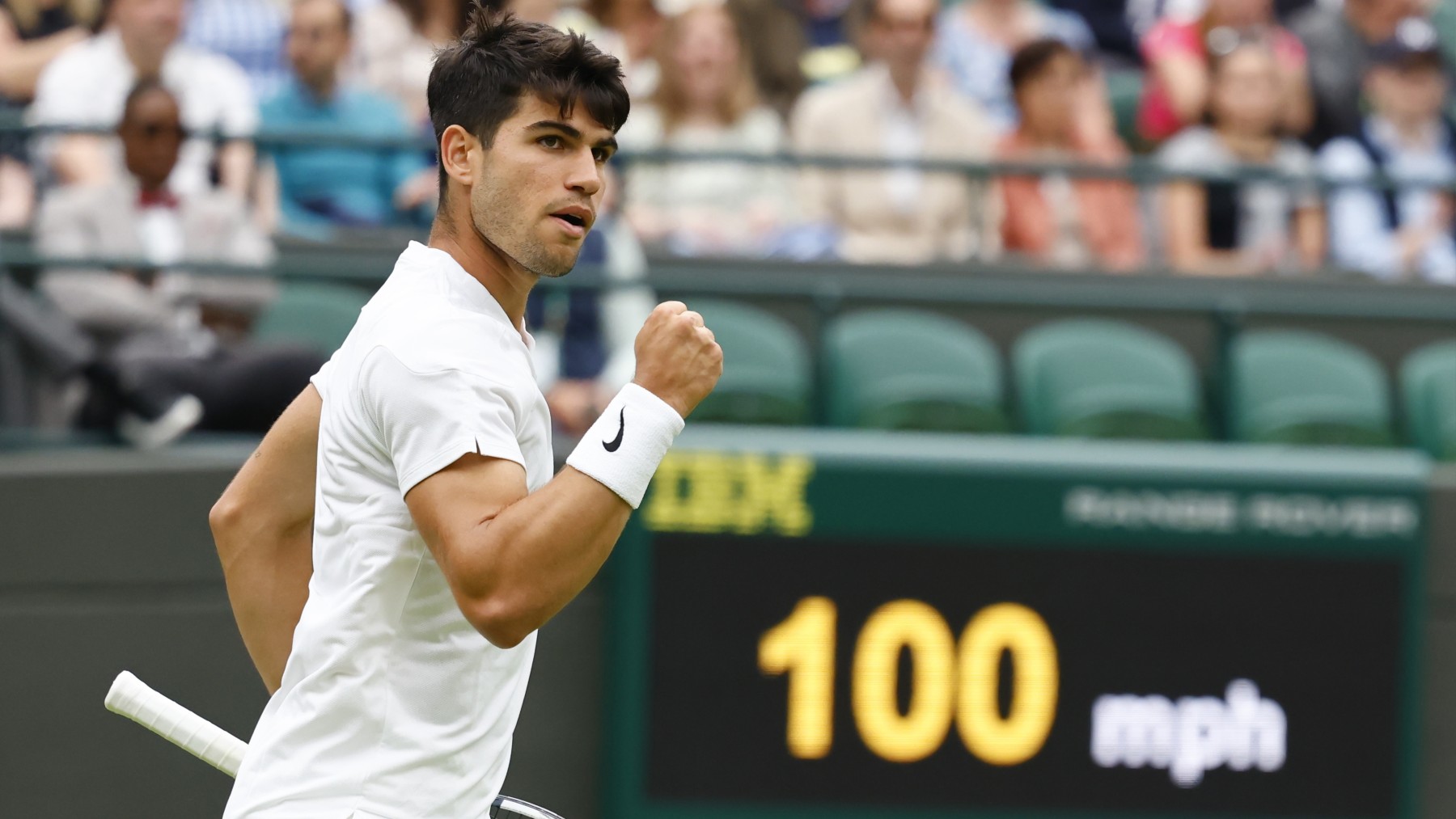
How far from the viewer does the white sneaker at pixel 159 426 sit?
5.51m

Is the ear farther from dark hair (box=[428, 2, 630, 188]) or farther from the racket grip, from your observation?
the racket grip

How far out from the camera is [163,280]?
6168 millimetres

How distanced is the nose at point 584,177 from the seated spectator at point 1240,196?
5605mm

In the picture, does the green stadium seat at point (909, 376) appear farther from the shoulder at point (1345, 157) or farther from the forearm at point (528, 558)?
the forearm at point (528, 558)

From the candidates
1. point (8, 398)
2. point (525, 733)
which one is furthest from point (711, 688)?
point (8, 398)

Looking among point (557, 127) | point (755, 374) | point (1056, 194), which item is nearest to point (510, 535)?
point (557, 127)

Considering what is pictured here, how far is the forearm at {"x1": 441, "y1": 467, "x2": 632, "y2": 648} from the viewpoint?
234 cm

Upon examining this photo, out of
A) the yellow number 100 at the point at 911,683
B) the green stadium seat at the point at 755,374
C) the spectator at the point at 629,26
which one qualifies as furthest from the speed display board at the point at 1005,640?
the spectator at the point at 629,26

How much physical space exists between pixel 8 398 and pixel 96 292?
0.48m

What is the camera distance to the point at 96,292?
605 cm

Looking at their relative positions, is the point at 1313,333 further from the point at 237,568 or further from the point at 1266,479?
the point at 237,568

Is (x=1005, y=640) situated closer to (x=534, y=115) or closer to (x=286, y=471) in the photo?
(x=286, y=471)

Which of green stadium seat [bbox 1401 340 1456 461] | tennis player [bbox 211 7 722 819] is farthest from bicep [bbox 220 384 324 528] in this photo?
green stadium seat [bbox 1401 340 1456 461]

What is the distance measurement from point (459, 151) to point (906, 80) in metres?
5.40
